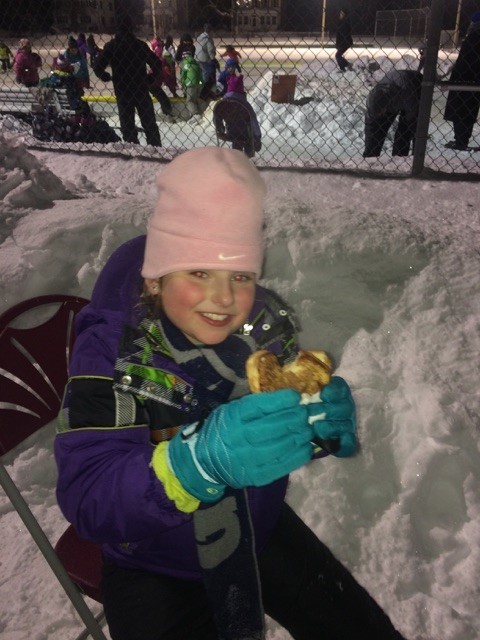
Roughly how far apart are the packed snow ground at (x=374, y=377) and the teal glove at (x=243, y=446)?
4.49 ft

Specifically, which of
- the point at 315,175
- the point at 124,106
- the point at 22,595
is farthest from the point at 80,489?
the point at 124,106

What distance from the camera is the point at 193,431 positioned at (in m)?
1.12

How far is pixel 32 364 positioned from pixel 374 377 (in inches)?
63.1

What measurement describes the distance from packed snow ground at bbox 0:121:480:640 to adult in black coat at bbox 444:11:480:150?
3877 millimetres

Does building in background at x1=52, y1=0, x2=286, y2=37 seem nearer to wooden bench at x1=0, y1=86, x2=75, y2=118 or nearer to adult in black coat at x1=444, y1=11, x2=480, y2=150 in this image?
wooden bench at x1=0, y1=86, x2=75, y2=118

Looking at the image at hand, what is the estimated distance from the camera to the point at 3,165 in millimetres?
3811

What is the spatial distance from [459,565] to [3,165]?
3.89 metres

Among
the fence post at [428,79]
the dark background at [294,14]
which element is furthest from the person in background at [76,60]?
the fence post at [428,79]

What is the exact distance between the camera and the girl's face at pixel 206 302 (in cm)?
132

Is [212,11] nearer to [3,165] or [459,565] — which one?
[3,165]

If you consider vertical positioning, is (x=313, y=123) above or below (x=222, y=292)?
below

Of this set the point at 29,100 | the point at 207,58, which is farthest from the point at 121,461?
the point at 207,58

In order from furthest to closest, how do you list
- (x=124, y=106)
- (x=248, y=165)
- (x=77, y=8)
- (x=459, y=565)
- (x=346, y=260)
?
1. (x=77, y=8)
2. (x=124, y=106)
3. (x=346, y=260)
4. (x=459, y=565)
5. (x=248, y=165)

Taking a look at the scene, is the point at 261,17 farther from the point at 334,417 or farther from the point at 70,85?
the point at 334,417
